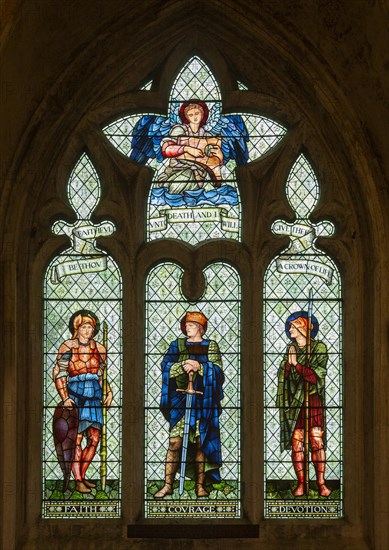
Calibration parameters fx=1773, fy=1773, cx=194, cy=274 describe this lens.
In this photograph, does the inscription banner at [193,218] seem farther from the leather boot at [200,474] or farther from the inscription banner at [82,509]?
the inscription banner at [82,509]

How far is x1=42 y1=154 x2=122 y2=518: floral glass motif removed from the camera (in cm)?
1248

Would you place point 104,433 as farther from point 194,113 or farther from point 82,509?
point 194,113

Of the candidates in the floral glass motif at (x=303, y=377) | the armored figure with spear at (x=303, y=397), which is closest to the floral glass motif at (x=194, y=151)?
the floral glass motif at (x=303, y=377)

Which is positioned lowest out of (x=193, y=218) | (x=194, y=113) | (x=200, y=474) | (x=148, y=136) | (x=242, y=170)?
(x=200, y=474)

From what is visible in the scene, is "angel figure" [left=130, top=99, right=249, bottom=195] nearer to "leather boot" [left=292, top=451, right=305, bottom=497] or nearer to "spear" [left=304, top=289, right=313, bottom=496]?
"spear" [left=304, top=289, right=313, bottom=496]

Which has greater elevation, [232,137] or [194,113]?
[194,113]

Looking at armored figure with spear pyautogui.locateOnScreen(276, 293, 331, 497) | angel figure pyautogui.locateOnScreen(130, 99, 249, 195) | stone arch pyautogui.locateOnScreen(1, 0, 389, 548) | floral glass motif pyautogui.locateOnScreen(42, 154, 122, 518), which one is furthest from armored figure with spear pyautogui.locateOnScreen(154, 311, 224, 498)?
angel figure pyautogui.locateOnScreen(130, 99, 249, 195)

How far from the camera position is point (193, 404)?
12.6 meters

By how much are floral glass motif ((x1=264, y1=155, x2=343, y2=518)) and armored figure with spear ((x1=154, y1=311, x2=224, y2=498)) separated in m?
0.37

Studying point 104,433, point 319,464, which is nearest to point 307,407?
point 319,464

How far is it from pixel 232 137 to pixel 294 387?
6.21 feet

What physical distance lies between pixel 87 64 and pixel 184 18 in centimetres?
80

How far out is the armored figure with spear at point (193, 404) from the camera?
1252cm
